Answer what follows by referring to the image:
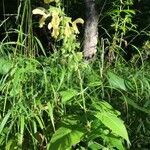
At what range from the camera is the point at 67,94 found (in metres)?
2.70

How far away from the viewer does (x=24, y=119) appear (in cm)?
271

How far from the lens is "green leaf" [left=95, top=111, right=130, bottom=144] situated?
244 cm

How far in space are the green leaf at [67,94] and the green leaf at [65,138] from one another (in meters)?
0.15

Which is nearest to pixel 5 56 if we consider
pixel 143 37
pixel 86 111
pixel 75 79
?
pixel 75 79

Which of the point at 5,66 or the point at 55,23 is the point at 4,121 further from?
the point at 55,23

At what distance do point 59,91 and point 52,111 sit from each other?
14 centimetres

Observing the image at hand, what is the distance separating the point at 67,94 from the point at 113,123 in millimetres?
330

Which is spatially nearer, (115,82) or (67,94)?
(67,94)

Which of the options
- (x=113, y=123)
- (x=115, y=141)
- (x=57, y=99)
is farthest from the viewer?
(x=57, y=99)

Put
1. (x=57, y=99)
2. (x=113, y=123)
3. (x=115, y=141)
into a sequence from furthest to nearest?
1. (x=57, y=99)
2. (x=115, y=141)
3. (x=113, y=123)

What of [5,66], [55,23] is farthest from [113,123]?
[5,66]

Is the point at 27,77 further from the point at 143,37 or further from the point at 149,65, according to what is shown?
the point at 143,37

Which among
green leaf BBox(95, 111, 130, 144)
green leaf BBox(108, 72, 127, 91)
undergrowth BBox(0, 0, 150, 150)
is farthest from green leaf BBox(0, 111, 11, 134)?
green leaf BBox(108, 72, 127, 91)

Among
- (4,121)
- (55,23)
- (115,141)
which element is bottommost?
(115,141)
